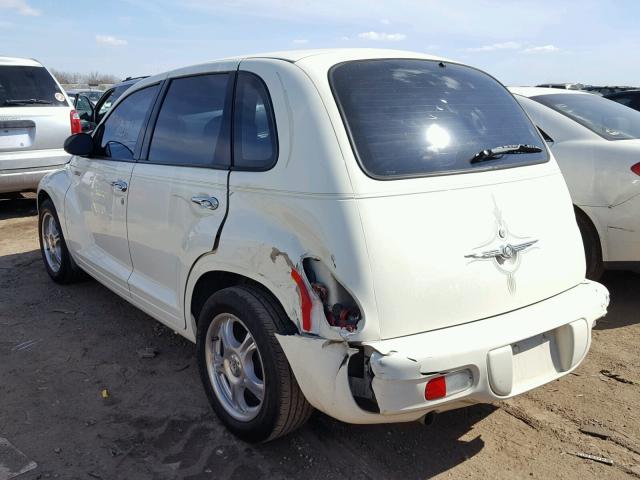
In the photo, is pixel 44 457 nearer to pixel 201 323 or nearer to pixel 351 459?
pixel 201 323

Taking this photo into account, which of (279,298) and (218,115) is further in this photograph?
(218,115)

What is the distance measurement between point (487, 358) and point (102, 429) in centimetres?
200

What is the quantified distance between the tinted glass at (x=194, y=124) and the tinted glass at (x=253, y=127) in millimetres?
94

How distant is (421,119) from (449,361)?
3.62 ft

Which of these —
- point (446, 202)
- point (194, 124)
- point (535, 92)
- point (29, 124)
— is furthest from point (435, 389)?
point (29, 124)

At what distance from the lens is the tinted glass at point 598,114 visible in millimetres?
4746

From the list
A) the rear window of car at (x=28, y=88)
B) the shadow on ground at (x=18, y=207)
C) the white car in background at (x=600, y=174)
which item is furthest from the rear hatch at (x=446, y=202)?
the shadow on ground at (x=18, y=207)

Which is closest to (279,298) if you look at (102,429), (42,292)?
(102,429)

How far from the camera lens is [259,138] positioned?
9.14ft

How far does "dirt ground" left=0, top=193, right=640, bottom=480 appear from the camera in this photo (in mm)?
2740

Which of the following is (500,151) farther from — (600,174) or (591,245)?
(591,245)

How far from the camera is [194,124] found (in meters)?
3.29

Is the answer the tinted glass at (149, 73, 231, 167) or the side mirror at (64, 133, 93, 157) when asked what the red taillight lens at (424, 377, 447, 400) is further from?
the side mirror at (64, 133, 93, 157)

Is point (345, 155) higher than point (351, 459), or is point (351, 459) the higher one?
point (345, 155)
